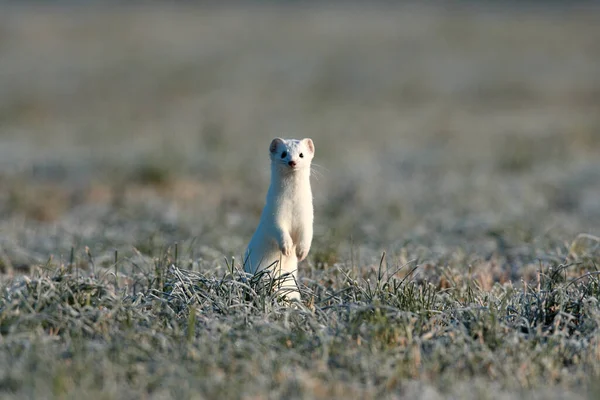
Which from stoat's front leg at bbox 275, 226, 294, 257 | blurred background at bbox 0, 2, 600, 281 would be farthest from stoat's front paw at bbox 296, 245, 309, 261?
blurred background at bbox 0, 2, 600, 281

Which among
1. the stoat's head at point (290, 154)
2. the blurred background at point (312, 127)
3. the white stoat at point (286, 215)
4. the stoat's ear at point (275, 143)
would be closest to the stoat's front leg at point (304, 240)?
the white stoat at point (286, 215)

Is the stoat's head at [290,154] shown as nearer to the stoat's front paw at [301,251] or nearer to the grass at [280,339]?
the stoat's front paw at [301,251]

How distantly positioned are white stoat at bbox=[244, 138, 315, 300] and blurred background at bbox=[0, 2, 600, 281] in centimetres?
90

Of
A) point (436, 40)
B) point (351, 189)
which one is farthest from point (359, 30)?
point (351, 189)

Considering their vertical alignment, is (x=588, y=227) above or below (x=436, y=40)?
below

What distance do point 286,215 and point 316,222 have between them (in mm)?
3698

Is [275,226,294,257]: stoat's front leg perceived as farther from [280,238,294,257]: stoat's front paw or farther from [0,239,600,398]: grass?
[0,239,600,398]: grass

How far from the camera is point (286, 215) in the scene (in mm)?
4531

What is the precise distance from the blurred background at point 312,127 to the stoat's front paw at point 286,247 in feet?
3.11

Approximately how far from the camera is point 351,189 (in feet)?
32.3

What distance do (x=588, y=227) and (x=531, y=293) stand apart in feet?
11.8

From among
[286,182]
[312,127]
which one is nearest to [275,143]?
[286,182]

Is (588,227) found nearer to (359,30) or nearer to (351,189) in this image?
(351,189)

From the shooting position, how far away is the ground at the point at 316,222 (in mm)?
3549
